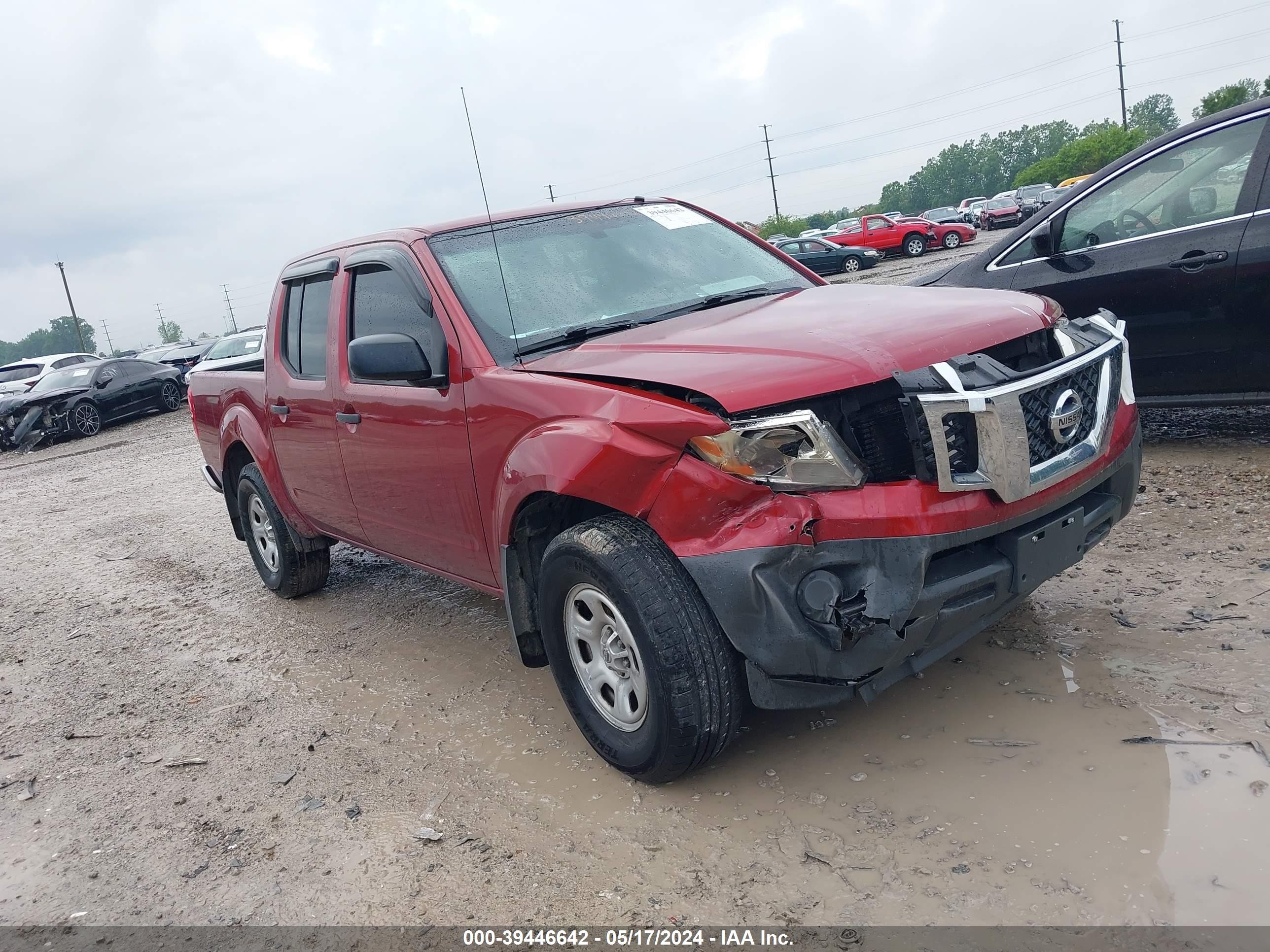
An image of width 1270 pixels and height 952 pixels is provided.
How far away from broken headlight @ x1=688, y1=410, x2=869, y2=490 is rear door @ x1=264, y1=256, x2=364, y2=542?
96.6 inches

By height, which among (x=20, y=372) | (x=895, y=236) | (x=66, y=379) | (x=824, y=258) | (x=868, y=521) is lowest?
(x=868, y=521)

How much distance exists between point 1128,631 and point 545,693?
2.26m

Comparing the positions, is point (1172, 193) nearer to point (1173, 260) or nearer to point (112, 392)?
point (1173, 260)


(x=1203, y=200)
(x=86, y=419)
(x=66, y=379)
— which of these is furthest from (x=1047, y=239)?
(x=66, y=379)

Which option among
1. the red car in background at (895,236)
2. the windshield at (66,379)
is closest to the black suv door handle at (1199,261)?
the windshield at (66,379)

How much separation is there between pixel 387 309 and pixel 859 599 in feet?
8.08

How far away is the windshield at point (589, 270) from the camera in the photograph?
3.68 metres

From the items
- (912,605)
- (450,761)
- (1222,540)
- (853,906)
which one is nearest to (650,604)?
(912,605)

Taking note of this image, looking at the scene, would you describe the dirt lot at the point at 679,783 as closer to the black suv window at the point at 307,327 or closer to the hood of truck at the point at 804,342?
the hood of truck at the point at 804,342

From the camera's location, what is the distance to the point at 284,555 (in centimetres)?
576

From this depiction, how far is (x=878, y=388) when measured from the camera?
2.78 metres

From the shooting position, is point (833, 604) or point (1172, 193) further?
point (1172, 193)

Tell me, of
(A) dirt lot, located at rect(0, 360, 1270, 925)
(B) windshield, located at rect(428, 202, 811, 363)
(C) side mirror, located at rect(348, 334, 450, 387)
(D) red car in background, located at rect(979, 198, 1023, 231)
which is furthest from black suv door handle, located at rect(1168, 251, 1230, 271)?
(D) red car in background, located at rect(979, 198, 1023, 231)

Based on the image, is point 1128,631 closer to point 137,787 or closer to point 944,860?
point 944,860
